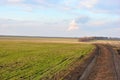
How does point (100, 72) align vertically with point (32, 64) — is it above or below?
above

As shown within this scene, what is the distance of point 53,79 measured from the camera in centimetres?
1845

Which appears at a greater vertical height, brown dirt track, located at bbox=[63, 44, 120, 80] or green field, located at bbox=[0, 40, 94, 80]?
brown dirt track, located at bbox=[63, 44, 120, 80]

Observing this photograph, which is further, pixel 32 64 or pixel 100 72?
pixel 32 64

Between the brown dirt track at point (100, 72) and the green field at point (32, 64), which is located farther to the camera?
the green field at point (32, 64)

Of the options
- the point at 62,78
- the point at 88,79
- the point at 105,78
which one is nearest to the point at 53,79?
the point at 62,78

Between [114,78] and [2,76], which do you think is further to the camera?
[2,76]

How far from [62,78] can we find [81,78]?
122 cm

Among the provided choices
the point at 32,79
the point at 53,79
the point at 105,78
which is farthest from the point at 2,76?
the point at 105,78

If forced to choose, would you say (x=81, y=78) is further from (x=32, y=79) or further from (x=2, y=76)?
(x=2, y=76)

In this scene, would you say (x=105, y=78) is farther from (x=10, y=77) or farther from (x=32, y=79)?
(x=10, y=77)

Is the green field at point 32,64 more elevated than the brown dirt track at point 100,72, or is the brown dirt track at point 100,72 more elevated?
the brown dirt track at point 100,72

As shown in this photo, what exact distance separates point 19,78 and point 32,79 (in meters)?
1.06

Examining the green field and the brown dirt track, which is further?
the green field

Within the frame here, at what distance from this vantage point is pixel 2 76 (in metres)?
20.4
